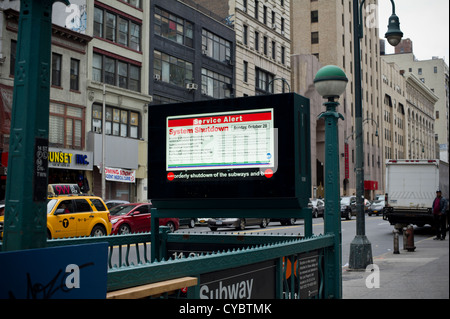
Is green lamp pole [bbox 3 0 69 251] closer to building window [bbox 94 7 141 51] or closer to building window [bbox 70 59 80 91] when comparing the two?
building window [bbox 70 59 80 91]

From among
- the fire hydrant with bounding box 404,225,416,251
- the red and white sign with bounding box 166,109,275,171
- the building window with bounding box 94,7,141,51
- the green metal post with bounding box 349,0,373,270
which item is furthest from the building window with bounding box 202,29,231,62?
the red and white sign with bounding box 166,109,275,171

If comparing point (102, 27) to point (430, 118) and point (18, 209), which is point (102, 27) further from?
point (430, 118)

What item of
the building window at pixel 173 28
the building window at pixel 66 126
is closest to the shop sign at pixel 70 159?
the building window at pixel 66 126

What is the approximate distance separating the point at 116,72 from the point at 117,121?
352cm

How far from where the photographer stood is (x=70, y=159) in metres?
33.6

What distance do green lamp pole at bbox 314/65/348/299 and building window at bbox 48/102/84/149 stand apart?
27224 millimetres

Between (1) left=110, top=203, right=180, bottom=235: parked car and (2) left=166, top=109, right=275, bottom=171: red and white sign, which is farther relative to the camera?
(1) left=110, top=203, right=180, bottom=235: parked car

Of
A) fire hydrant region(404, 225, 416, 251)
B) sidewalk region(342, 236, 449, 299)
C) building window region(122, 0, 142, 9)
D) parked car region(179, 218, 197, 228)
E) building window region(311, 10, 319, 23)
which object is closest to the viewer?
sidewalk region(342, 236, 449, 299)

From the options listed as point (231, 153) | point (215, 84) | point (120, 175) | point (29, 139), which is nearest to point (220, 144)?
point (231, 153)

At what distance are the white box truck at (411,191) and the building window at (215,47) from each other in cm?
2502

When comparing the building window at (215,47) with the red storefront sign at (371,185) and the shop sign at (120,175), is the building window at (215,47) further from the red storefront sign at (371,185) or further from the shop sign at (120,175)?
the red storefront sign at (371,185)

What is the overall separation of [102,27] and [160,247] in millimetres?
33618

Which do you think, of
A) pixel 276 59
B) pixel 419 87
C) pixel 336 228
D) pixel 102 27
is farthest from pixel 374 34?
pixel 336 228

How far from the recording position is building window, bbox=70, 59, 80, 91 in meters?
34.7
